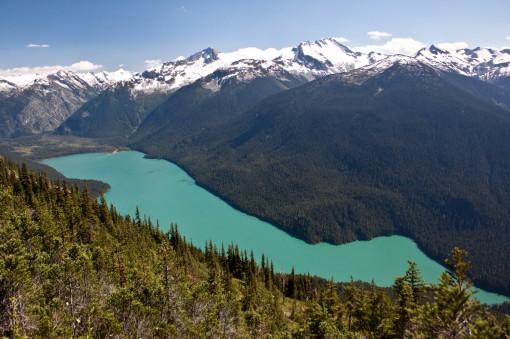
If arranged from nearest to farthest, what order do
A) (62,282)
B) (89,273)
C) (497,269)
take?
(62,282)
(89,273)
(497,269)

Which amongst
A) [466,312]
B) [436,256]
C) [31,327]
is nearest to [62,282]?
[31,327]

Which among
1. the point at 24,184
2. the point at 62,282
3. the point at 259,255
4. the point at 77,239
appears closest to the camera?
the point at 62,282

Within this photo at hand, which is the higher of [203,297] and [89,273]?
[89,273]

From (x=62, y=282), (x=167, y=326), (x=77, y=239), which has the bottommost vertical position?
(x=77, y=239)

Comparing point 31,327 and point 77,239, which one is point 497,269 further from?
point 31,327

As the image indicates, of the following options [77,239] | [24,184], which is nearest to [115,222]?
[24,184]

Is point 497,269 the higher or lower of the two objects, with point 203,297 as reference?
lower

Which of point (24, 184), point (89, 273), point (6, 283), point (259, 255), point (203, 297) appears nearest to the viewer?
point (6, 283)

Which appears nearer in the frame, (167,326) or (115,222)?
(167,326)

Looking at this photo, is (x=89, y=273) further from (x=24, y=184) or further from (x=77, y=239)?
(x=24, y=184)
